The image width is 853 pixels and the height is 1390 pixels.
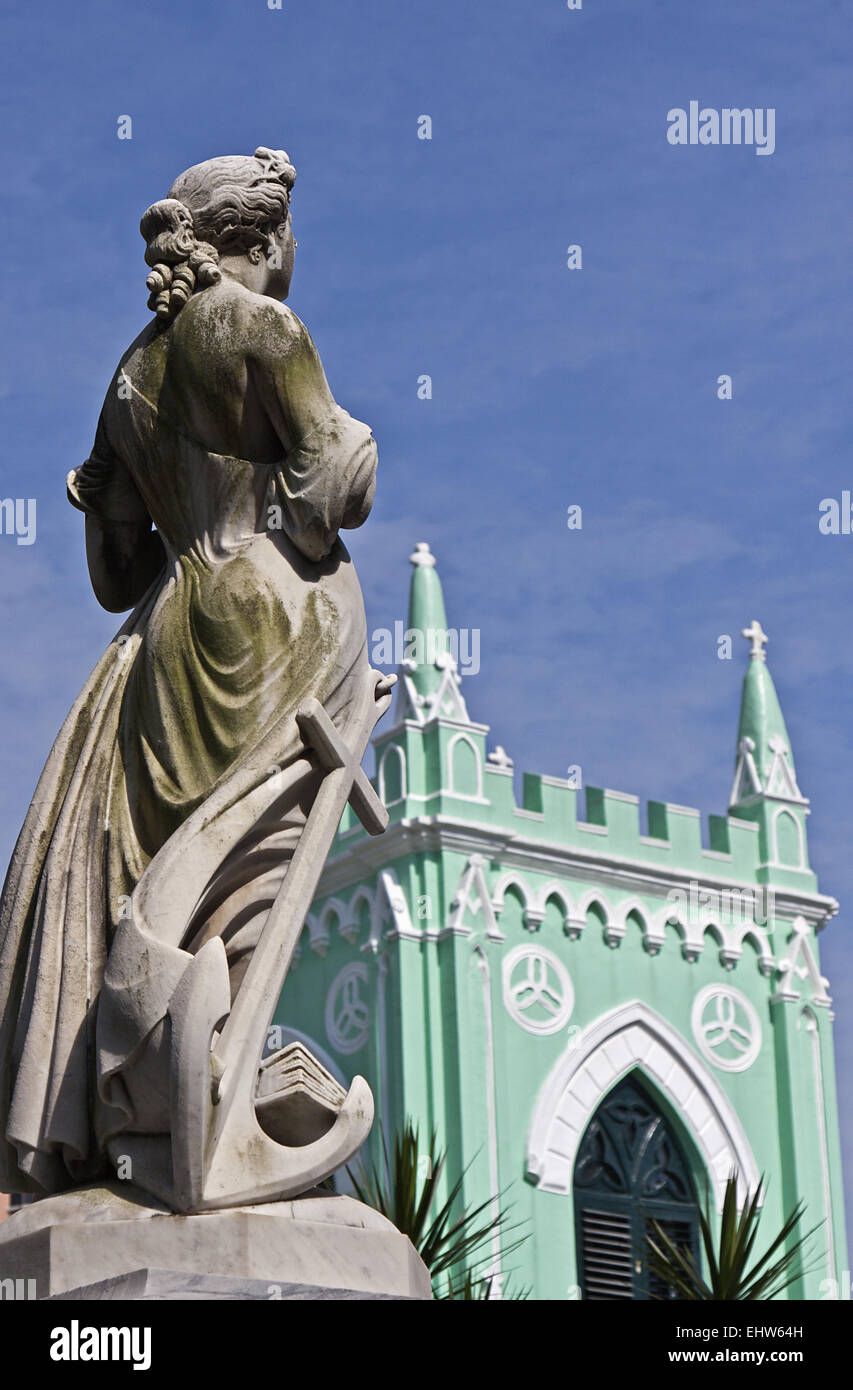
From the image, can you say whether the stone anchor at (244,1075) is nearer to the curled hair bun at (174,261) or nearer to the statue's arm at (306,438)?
the statue's arm at (306,438)

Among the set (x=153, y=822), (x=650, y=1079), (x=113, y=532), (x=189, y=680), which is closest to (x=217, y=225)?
(x=113, y=532)

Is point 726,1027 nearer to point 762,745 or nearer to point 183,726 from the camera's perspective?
point 762,745

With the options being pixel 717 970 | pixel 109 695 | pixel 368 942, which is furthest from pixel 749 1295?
pixel 717 970

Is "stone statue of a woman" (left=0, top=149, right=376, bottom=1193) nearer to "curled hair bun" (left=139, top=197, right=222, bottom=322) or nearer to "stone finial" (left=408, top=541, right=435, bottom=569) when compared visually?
"curled hair bun" (left=139, top=197, right=222, bottom=322)

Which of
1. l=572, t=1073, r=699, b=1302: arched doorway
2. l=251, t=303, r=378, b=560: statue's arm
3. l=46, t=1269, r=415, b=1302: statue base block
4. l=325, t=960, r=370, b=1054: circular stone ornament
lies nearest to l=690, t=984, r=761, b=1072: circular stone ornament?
l=572, t=1073, r=699, b=1302: arched doorway

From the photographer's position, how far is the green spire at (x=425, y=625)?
28.4 m

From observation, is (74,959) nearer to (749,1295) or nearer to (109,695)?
(109,695)

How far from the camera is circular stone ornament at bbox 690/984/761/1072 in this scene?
29.5 m

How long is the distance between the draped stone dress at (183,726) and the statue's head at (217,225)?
12cm

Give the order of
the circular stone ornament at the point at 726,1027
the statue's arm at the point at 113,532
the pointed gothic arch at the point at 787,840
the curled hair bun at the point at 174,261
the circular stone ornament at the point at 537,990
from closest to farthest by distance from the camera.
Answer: the curled hair bun at the point at 174,261
the statue's arm at the point at 113,532
the circular stone ornament at the point at 537,990
the circular stone ornament at the point at 726,1027
the pointed gothic arch at the point at 787,840

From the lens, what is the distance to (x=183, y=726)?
5570 millimetres

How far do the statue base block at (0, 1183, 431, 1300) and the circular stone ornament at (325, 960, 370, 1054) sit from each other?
74.6 feet

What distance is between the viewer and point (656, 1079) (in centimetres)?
2886

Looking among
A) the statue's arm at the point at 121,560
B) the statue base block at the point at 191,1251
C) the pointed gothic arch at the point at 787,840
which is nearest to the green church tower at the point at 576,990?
the pointed gothic arch at the point at 787,840
